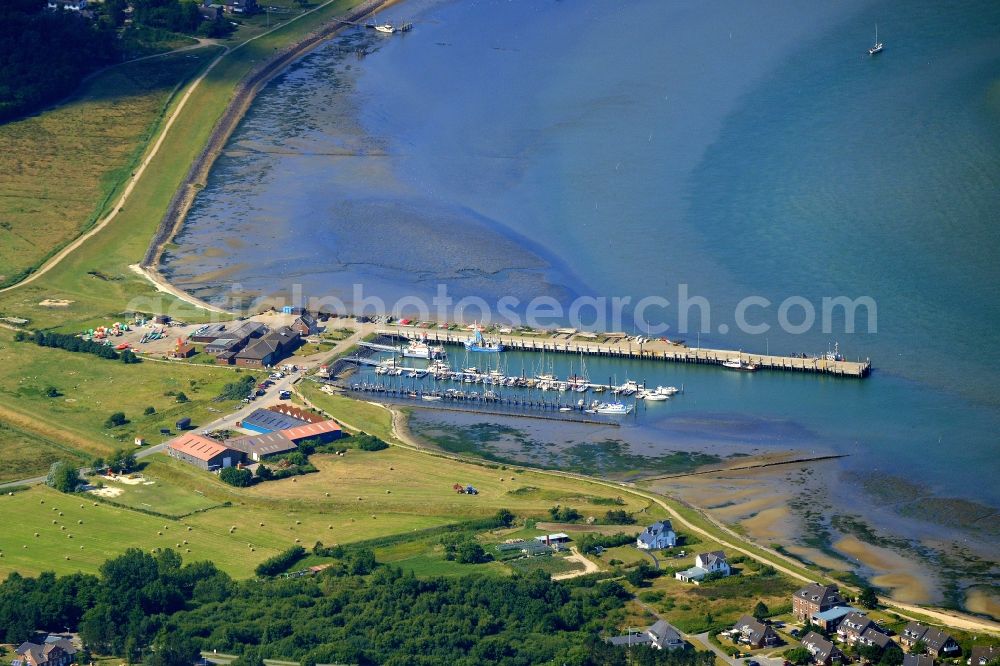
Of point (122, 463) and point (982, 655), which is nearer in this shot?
point (982, 655)

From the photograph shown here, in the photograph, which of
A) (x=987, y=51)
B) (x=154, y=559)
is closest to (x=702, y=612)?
(x=154, y=559)

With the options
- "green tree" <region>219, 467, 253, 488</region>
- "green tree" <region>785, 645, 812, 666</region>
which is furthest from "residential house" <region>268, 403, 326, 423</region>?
"green tree" <region>785, 645, 812, 666</region>

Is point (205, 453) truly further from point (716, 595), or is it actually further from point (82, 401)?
point (716, 595)

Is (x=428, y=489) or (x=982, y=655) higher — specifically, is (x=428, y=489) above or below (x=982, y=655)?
above

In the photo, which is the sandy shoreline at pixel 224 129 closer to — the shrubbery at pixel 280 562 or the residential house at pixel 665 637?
the shrubbery at pixel 280 562

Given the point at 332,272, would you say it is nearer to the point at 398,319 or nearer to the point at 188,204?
the point at 398,319

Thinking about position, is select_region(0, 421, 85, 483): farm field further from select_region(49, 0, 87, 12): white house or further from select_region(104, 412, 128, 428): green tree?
select_region(49, 0, 87, 12): white house

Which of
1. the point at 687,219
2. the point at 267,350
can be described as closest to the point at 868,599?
the point at 267,350
